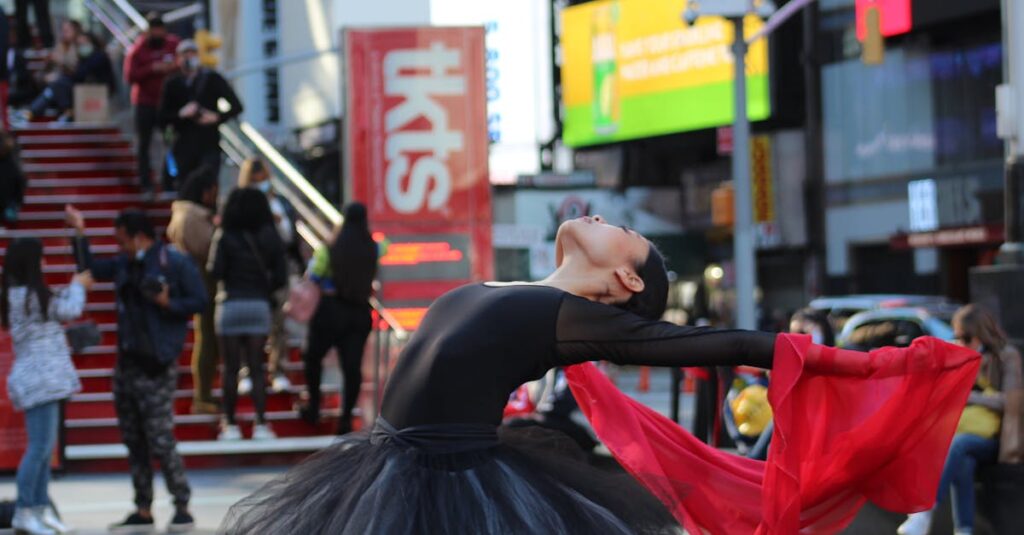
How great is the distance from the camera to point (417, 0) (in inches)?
930

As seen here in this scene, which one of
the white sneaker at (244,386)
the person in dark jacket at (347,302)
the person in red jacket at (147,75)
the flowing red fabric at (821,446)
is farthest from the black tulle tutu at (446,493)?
the person in red jacket at (147,75)

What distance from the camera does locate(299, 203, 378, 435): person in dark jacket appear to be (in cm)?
1338

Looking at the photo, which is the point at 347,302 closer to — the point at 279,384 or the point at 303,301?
the point at 303,301

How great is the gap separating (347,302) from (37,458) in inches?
160

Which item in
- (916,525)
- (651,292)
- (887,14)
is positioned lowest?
(916,525)

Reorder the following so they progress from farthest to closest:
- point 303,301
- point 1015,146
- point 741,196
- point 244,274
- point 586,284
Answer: point 741,196 → point 303,301 → point 244,274 → point 1015,146 → point 586,284

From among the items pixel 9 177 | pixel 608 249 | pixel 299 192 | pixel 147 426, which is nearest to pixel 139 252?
pixel 147 426

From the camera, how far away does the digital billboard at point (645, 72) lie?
157 feet

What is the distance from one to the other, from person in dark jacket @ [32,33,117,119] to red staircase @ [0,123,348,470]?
1.64ft

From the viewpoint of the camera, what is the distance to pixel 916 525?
9.32 metres

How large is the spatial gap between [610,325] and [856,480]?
1.05m

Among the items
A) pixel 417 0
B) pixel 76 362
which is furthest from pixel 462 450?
pixel 417 0

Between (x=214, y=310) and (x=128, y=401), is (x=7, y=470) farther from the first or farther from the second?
(x=128, y=401)

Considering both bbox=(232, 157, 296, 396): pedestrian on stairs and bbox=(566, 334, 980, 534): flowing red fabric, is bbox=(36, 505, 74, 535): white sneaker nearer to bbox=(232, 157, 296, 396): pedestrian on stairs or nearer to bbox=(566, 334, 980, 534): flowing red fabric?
bbox=(232, 157, 296, 396): pedestrian on stairs
